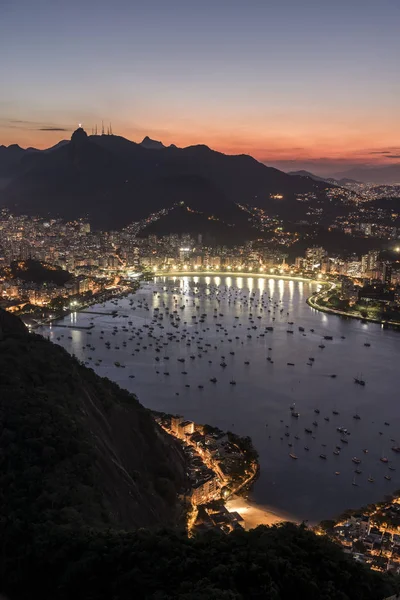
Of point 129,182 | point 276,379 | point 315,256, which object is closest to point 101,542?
point 276,379

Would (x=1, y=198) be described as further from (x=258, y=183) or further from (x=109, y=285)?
(x=109, y=285)

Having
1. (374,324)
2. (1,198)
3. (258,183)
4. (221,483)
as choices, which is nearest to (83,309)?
(374,324)

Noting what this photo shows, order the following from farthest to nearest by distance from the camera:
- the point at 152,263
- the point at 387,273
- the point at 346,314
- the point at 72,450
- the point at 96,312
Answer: the point at 152,263, the point at 387,273, the point at 346,314, the point at 96,312, the point at 72,450

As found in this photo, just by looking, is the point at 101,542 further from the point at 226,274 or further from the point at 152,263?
the point at 152,263

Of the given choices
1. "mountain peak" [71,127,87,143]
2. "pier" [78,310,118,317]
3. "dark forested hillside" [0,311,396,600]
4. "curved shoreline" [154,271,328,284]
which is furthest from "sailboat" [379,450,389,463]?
"mountain peak" [71,127,87,143]

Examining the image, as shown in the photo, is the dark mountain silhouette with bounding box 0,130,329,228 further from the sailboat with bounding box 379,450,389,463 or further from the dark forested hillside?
the dark forested hillside
